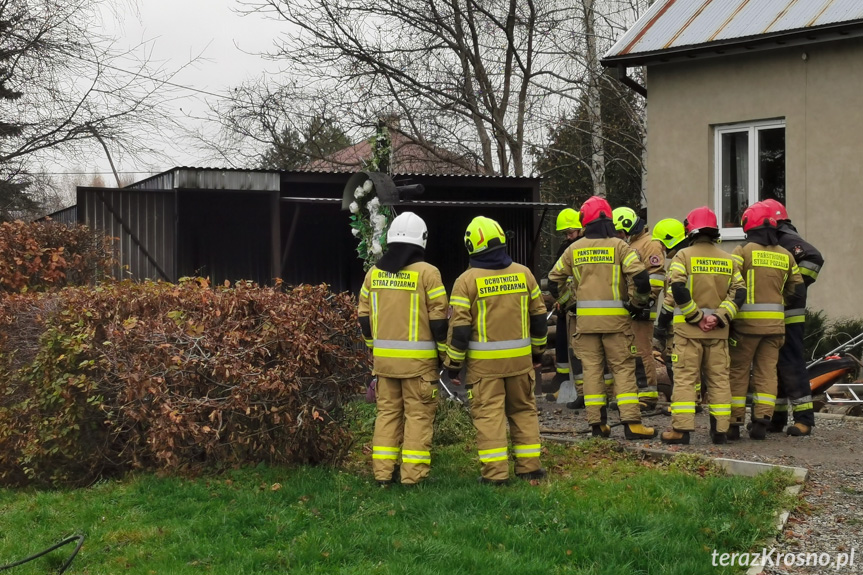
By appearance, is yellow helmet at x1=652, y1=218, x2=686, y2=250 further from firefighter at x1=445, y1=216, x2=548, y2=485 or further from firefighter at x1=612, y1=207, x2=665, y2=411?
firefighter at x1=445, y1=216, x2=548, y2=485

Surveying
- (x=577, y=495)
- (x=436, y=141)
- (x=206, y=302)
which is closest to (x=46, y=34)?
(x=436, y=141)

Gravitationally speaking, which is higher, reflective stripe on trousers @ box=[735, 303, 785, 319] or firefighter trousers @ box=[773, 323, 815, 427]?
reflective stripe on trousers @ box=[735, 303, 785, 319]

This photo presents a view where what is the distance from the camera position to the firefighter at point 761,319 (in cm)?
870

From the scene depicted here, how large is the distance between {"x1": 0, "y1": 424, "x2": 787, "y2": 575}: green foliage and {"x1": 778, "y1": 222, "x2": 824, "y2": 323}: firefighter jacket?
2.60 metres

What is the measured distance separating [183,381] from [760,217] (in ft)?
17.8

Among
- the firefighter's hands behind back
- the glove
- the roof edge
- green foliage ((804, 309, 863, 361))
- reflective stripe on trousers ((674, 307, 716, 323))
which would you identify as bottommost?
green foliage ((804, 309, 863, 361))

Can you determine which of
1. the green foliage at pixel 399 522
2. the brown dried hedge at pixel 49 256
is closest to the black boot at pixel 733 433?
the green foliage at pixel 399 522

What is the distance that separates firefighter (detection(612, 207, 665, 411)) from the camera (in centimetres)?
1036

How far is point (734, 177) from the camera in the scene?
1337 cm

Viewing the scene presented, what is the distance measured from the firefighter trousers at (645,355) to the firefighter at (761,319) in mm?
1551

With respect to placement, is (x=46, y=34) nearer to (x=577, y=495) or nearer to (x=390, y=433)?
(x=390, y=433)

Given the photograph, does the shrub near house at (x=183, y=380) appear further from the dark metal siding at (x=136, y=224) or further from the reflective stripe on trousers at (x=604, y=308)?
the dark metal siding at (x=136, y=224)

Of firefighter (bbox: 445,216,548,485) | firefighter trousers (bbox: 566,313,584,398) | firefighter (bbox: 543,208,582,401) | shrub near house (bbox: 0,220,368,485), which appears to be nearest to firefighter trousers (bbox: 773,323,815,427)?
firefighter trousers (bbox: 566,313,584,398)

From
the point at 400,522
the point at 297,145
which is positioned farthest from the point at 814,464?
the point at 297,145
